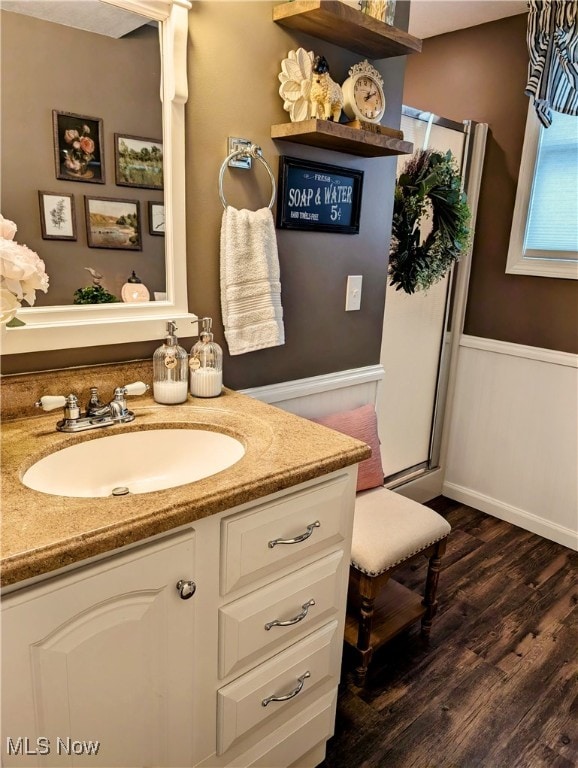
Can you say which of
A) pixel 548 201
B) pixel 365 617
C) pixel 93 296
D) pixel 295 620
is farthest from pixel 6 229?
pixel 548 201

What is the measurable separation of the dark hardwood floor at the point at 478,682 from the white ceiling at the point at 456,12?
2444 millimetres

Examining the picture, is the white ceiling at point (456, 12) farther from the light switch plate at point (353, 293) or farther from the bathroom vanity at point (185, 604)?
the bathroom vanity at point (185, 604)

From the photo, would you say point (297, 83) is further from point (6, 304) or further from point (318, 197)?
point (6, 304)

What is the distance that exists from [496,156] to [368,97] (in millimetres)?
1248

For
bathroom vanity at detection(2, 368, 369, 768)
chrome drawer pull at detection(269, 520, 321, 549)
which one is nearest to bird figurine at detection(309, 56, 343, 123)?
bathroom vanity at detection(2, 368, 369, 768)

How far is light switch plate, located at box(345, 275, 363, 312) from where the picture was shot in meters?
1.89

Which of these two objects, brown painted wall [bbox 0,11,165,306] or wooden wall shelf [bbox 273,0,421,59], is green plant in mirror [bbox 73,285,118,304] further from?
wooden wall shelf [bbox 273,0,421,59]

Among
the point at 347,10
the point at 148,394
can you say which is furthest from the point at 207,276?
the point at 347,10

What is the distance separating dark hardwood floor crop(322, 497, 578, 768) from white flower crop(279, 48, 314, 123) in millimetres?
1745

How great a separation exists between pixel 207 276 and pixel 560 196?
1.80 m

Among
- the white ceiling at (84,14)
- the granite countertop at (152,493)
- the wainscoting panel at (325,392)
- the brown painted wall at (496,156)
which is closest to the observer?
the granite countertop at (152,493)

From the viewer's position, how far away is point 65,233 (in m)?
1.21

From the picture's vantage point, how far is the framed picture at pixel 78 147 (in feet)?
3.83

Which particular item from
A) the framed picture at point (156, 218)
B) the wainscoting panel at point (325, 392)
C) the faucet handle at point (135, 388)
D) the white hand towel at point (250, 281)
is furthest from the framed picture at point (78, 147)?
the wainscoting panel at point (325, 392)
